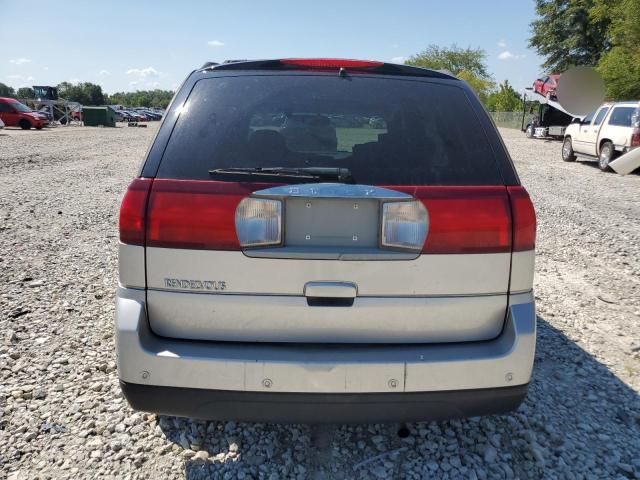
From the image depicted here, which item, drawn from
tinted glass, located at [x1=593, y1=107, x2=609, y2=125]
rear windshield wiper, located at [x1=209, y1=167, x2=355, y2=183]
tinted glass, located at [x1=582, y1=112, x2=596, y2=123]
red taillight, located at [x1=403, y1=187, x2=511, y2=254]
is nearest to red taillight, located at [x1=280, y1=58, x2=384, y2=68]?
rear windshield wiper, located at [x1=209, y1=167, x2=355, y2=183]

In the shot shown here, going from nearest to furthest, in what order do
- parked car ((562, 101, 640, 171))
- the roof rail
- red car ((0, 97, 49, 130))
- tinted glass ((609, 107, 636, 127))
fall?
the roof rail
parked car ((562, 101, 640, 171))
tinted glass ((609, 107, 636, 127))
red car ((0, 97, 49, 130))

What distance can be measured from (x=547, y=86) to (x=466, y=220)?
31.7 m

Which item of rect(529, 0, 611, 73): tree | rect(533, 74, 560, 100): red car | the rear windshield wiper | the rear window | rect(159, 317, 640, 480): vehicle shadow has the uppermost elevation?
rect(529, 0, 611, 73): tree

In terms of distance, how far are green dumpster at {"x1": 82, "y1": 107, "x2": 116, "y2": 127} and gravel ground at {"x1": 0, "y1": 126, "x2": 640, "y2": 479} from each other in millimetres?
41168

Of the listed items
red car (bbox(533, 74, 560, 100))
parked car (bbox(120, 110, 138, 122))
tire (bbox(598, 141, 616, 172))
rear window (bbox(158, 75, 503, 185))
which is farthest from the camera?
parked car (bbox(120, 110, 138, 122))

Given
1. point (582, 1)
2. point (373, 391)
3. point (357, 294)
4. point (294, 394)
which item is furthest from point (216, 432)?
point (582, 1)

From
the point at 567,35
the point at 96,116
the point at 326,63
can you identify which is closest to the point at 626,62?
the point at 567,35

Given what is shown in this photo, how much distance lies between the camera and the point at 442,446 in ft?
8.66

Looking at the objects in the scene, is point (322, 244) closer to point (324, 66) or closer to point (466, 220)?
point (466, 220)

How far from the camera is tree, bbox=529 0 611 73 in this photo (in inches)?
1751

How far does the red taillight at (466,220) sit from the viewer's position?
204cm

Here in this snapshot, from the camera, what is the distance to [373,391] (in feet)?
6.68

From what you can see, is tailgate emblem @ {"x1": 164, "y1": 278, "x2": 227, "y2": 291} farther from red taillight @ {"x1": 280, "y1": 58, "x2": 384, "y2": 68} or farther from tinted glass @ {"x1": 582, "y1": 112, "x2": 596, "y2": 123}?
tinted glass @ {"x1": 582, "y1": 112, "x2": 596, "y2": 123}

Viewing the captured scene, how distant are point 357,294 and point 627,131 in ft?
48.3
